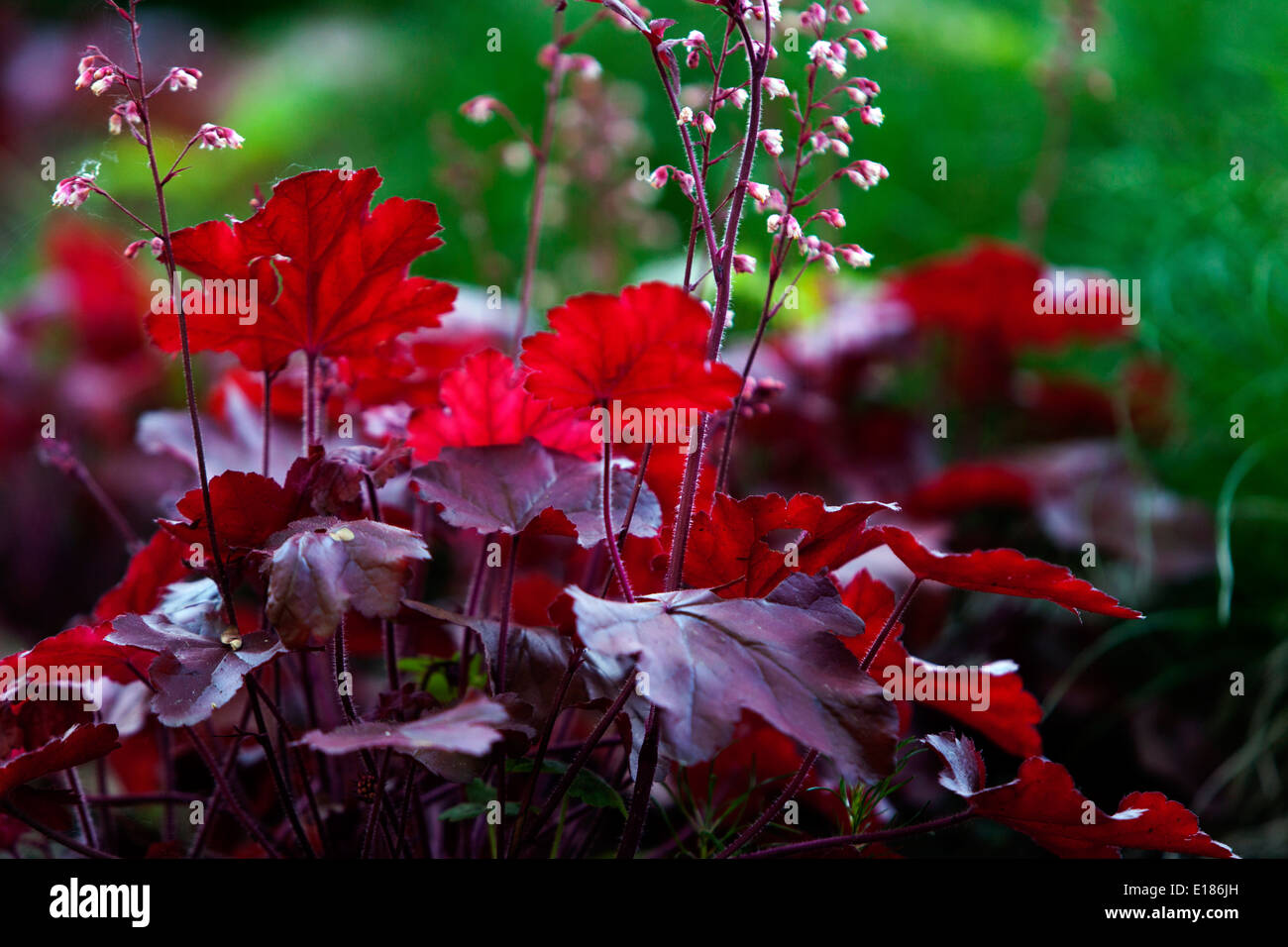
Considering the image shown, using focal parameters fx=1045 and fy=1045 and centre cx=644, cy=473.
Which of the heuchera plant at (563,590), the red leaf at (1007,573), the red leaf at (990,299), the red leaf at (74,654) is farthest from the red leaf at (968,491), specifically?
the red leaf at (74,654)

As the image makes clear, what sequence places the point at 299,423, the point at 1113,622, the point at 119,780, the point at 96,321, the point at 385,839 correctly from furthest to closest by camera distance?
the point at 96,321 < the point at 1113,622 < the point at 299,423 < the point at 119,780 < the point at 385,839

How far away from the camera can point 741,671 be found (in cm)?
52

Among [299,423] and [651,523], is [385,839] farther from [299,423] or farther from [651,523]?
[299,423]

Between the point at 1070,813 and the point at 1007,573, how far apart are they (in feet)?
0.45

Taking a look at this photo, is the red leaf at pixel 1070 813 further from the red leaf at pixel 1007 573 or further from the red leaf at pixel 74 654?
the red leaf at pixel 74 654

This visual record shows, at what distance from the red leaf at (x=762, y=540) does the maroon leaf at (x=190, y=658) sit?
0.25 metres

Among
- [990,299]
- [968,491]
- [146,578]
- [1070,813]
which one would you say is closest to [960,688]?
[1070,813]

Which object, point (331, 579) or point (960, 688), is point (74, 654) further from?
point (960, 688)

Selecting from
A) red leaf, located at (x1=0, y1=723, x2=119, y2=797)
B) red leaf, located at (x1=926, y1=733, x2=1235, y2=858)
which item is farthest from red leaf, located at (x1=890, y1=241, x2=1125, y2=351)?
red leaf, located at (x1=0, y1=723, x2=119, y2=797)

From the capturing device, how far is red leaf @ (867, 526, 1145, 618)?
58 centimetres

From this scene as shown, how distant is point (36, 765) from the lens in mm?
581

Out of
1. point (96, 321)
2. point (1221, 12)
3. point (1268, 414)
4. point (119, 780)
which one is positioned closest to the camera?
point (119, 780)
